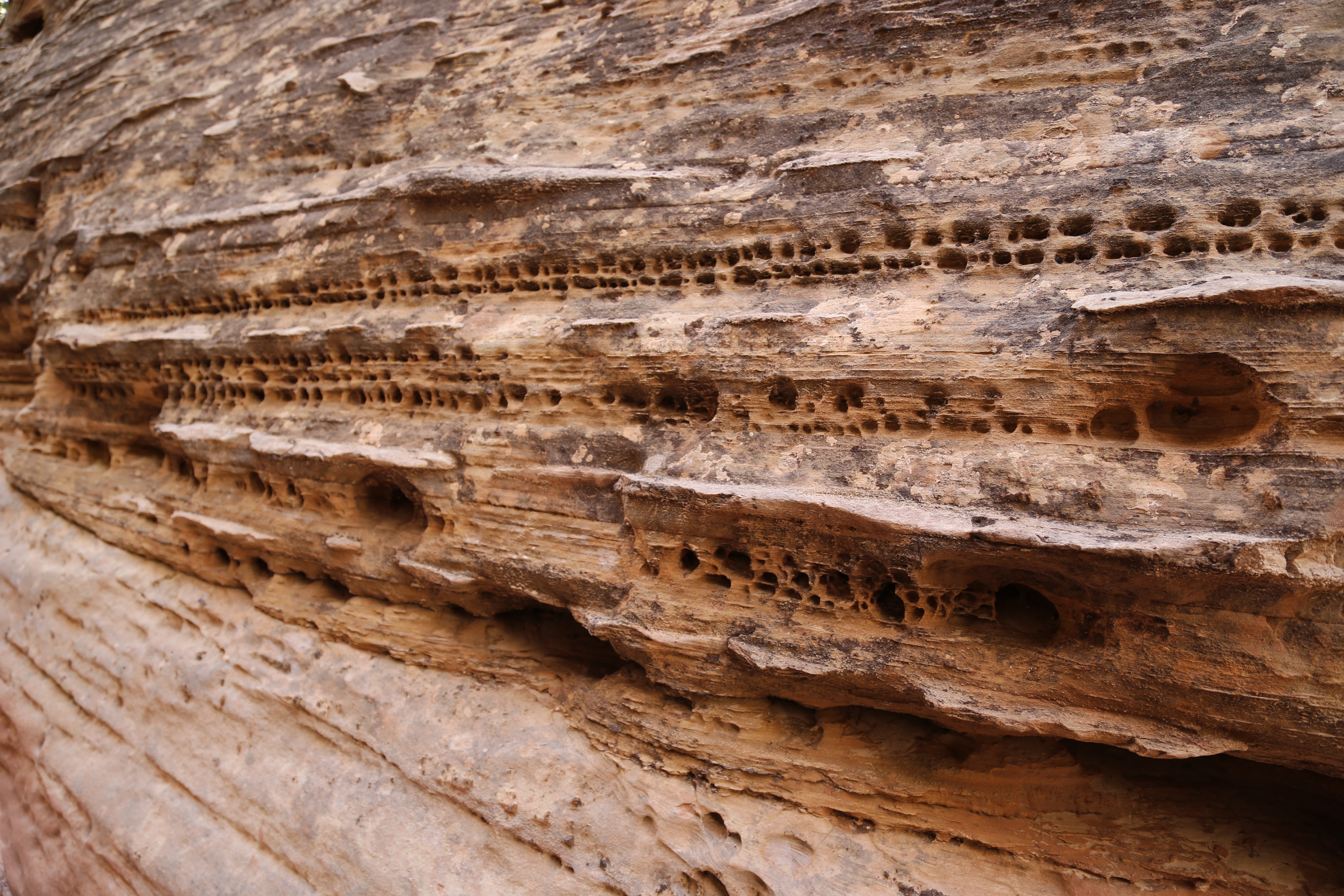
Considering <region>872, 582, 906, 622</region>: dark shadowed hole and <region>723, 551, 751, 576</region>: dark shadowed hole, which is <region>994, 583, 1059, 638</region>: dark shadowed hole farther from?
<region>723, 551, 751, 576</region>: dark shadowed hole

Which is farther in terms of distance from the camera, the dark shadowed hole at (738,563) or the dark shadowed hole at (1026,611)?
the dark shadowed hole at (738,563)

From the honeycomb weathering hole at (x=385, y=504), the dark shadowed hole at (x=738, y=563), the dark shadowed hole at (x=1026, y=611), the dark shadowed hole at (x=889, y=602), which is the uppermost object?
the honeycomb weathering hole at (x=385, y=504)

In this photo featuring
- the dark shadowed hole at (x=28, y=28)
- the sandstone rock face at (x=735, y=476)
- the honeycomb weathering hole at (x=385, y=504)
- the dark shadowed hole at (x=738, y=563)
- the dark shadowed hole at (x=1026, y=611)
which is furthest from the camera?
the dark shadowed hole at (x=28, y=28)

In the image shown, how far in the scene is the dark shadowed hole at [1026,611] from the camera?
2.70 m

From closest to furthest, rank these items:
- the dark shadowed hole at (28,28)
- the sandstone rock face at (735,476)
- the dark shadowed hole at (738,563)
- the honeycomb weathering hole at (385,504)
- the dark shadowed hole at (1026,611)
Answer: the sandstone rock face at (735,476) < the dark shadowed hole at (1026,611) < the dark shadowed hole at (738,563) < the honeycomb weathering hole at (385,504) < the dark shadowed hole at (28,28)

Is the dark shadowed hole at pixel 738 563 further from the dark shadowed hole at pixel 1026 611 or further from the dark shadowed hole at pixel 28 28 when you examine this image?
the dark shadowed hole at pixel 28 28

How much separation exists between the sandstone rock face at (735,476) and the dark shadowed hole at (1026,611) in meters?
0.10

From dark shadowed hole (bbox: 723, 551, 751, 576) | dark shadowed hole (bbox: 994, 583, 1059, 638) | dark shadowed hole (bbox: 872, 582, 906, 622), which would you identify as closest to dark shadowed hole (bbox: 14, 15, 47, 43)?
dark shadowed hole (bbox: 723, 551, 751, 576)

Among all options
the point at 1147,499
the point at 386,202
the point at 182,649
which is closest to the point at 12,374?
the point at 182,649

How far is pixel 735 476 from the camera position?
294 centimetres

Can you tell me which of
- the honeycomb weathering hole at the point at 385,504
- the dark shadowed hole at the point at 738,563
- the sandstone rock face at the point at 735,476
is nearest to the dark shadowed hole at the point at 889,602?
the sandstone rock face at the point at 735,476

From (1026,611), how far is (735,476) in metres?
1.22

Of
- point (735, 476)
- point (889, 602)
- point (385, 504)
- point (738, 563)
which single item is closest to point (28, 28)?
point (385, 504)

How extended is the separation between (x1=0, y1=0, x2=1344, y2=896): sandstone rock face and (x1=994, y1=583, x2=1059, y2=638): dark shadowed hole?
0.33 ft
